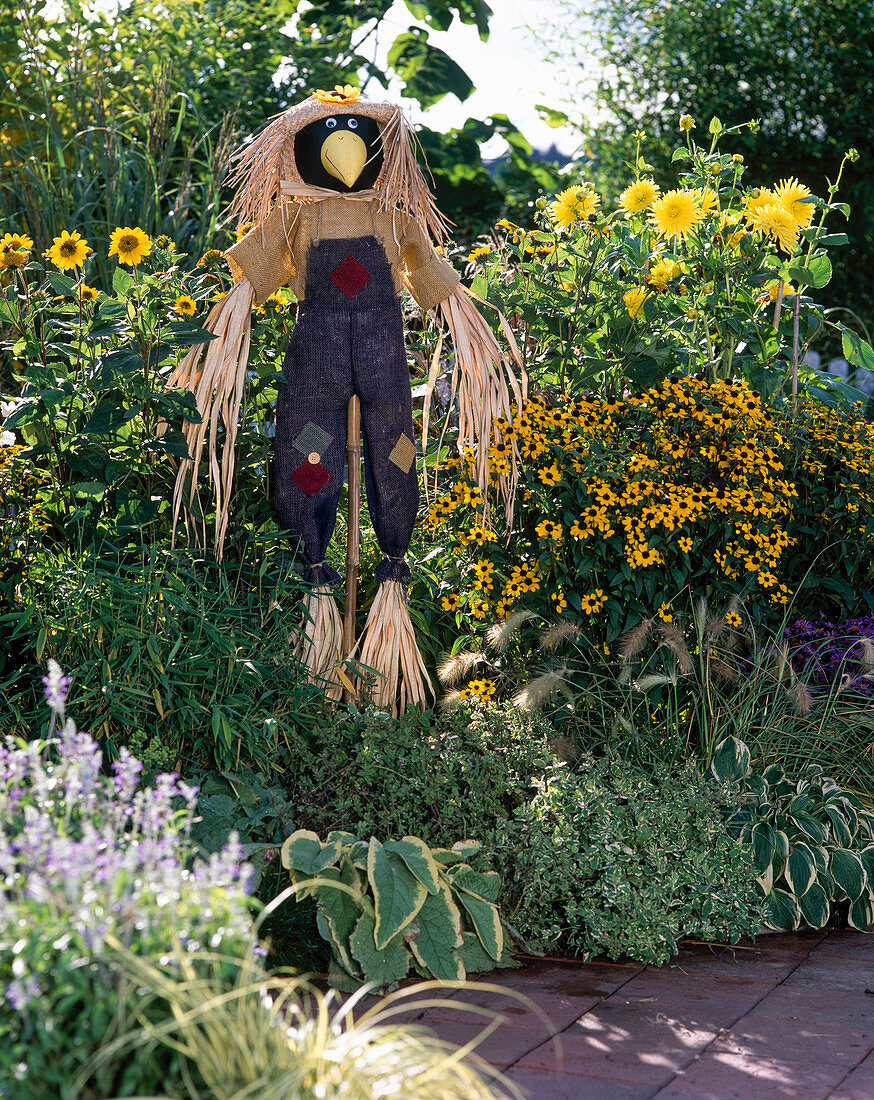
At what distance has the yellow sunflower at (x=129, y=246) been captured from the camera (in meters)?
3.21

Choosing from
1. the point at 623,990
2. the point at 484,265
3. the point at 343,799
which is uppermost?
the point at 484,265

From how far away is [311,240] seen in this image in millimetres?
3383

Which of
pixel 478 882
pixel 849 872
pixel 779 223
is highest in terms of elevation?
pixel 779 223

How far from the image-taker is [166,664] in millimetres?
2861

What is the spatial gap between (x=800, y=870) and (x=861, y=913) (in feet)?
0.70

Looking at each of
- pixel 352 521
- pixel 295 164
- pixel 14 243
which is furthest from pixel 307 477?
pixel 14 243

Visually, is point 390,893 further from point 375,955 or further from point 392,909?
point 375,955

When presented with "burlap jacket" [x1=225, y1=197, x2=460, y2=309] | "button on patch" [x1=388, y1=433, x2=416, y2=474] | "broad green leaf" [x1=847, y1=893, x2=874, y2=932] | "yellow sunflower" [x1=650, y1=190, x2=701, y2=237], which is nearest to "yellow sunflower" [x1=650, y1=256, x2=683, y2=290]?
"yellow sunflower" [x1=650, y1=190, x2=701, y2=237]

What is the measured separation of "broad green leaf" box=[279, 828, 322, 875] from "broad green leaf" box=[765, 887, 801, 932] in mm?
1219

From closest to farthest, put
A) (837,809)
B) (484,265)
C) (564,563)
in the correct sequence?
(837,809), (564,563), (484,265)

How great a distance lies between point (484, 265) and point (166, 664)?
1.98 metres

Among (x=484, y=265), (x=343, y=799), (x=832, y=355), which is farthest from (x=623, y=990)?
(x=832, y=355)

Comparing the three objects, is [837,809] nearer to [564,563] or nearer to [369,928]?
[564,563]

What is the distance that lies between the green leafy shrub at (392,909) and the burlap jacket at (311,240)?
171 cm
